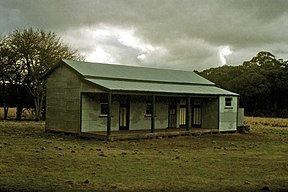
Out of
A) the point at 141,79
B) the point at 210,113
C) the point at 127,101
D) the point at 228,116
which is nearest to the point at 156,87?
the point at 141,79

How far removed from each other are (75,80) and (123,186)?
1371cm

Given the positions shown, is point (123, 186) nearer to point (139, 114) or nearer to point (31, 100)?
point (139, 114)

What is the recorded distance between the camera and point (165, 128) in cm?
2631

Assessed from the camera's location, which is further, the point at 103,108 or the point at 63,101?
the point at 63,101

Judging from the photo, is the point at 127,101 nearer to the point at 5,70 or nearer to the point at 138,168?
the point at 138,168

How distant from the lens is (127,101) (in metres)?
24.1

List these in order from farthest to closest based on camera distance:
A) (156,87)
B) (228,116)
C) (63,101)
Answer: (228,116)
(156,87)
(63,101)

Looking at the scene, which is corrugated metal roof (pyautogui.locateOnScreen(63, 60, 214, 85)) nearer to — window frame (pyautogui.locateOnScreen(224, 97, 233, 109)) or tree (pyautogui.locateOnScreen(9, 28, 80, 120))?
window frame (pyautogui.locateOnScreen(224, 97, 233, 109))

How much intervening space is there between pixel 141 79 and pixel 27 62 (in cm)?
1466

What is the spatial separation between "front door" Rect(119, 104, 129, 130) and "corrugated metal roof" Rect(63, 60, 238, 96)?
4.82 ft

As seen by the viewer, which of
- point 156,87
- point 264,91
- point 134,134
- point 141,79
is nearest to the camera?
point 134,134

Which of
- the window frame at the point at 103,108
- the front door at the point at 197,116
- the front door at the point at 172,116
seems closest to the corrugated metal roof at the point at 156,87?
the window frame at the point at 103,108

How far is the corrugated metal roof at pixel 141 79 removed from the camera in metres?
22.2

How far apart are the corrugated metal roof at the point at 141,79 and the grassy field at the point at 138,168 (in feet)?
16.6
